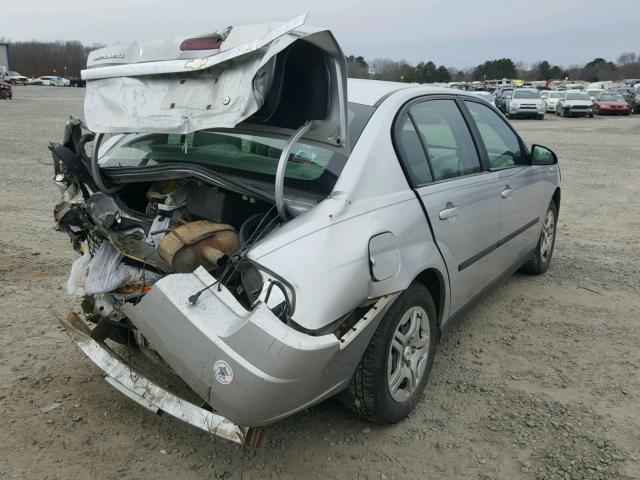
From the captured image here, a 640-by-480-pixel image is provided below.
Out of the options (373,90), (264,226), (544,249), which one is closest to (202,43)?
(264,226)

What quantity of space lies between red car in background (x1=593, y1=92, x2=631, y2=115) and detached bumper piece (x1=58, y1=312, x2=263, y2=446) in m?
39.1

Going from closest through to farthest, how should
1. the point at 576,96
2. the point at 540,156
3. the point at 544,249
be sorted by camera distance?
the point at 540,156 < the point at 544,249 < the point at 576,96

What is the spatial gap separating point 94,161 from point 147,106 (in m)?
0.71

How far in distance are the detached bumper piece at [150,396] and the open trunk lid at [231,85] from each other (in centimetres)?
104

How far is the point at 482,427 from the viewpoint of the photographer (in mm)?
2971

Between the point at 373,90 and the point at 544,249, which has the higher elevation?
the point at 373,90

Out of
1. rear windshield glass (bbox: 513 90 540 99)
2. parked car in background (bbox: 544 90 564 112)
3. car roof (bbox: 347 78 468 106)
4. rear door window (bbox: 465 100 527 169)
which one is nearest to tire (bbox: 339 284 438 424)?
car roof (bbox: 347 78 468 106)

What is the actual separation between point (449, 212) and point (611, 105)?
3790 cm

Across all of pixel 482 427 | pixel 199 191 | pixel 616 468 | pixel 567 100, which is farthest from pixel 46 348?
pixel 567 100

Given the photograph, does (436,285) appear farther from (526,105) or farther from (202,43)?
(526,105)

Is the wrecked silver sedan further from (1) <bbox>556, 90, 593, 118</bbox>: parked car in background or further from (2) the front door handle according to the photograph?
(1) <bbox>556, 90, 593, 118</bbox>: parked car in background

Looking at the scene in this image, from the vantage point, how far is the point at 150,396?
8.41 feet

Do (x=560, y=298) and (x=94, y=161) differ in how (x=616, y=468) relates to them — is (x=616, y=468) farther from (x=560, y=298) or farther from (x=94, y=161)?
(x=94, y=161)

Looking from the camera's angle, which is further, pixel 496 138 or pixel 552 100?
pixel 552 100
